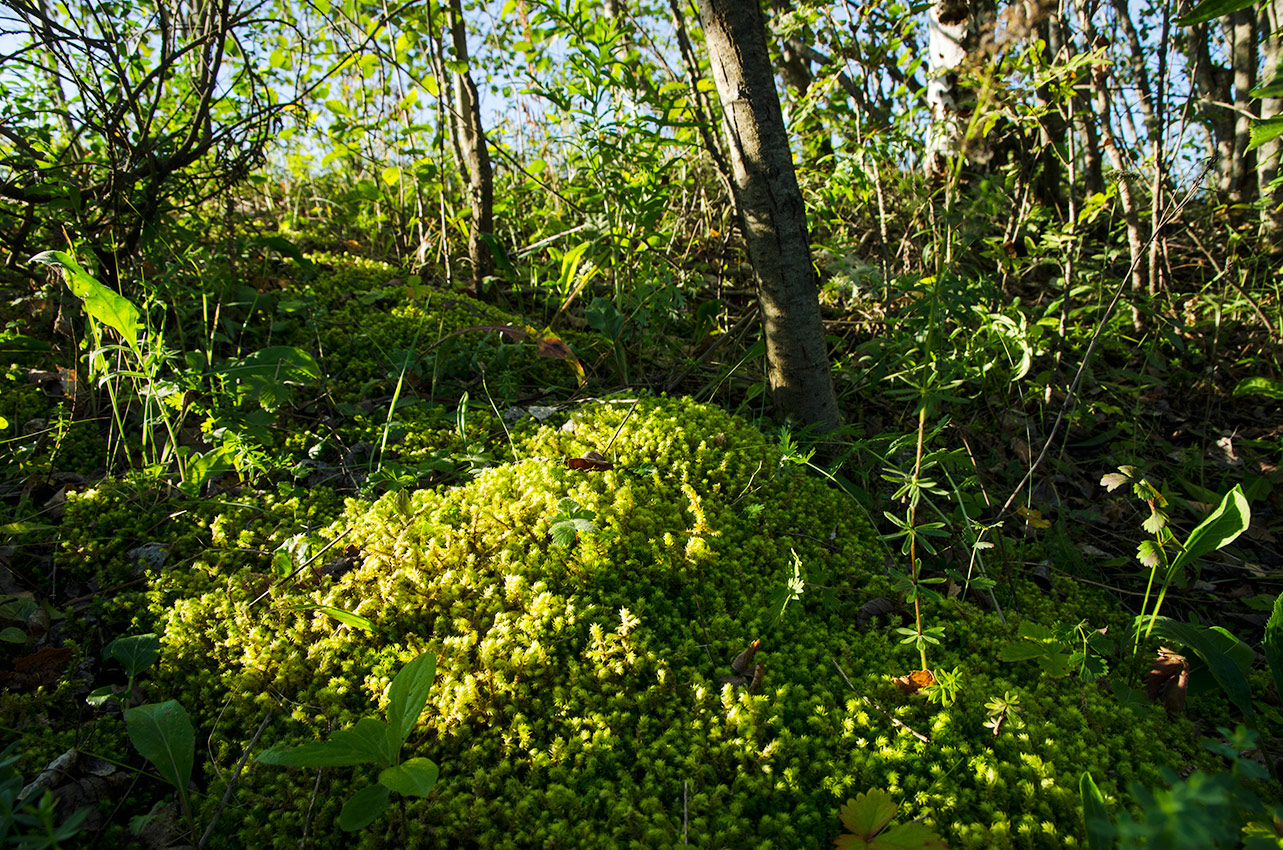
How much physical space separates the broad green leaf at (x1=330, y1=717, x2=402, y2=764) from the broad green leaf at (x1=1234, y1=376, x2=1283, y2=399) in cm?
407

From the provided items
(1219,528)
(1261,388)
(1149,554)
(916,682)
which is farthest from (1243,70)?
(916,682)

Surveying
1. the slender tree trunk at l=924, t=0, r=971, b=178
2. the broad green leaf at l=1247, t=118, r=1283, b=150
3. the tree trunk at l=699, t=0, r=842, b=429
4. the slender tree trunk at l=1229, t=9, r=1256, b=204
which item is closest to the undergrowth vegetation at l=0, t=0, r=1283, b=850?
the tree trunk at l=699, t=0, r=842, b=429

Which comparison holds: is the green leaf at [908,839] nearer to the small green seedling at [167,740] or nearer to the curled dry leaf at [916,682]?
the curled dry leaf at [916,682]

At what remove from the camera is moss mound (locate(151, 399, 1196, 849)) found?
4.10ft

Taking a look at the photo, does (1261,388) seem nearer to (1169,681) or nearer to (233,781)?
(1169,681)

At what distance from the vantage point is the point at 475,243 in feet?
12.7

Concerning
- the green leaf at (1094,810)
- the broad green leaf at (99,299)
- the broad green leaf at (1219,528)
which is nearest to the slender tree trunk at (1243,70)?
the broad green leaf at (1219,528)

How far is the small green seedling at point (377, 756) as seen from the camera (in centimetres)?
117

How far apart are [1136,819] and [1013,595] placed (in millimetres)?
844

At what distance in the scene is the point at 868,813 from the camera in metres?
1.18

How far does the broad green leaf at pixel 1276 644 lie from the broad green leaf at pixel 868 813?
1090 mm

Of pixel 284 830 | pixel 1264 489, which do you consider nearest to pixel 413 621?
pixel 284 830

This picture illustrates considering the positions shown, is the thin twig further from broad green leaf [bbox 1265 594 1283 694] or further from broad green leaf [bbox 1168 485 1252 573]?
broad green leaf [bbox 1265 594 1283 694]

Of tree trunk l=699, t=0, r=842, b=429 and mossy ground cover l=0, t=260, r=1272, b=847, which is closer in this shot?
Result: mossy ground cover l=0, t=260, r=1272, b=847
